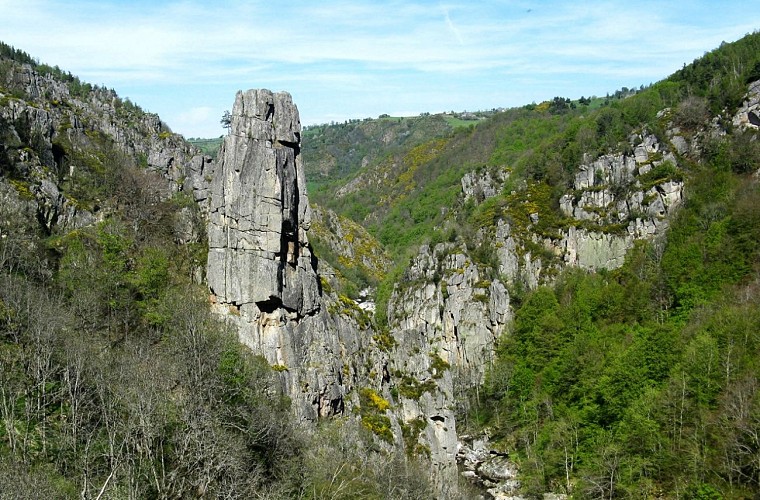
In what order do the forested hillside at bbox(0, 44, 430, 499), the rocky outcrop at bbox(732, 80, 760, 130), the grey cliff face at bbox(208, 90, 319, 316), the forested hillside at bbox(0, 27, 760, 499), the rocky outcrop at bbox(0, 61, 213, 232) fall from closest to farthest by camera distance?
the forested hillside at bbox(0, 44, 430, 499) → the forested hillside at bbox(0, 27, 760, 499) → the grey cliff face at bbox(208, 90, 319, 316) → the rocky outcrop at bbox(0, 61, 213, 232) → the rocky outcrop at bbox(732, 80, 760, 130)

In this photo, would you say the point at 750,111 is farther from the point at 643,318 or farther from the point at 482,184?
the point at 482,184

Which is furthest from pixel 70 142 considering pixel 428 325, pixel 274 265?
pixel 428 325

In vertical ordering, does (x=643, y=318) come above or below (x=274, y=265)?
below

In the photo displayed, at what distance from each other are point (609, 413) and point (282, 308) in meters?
33.9

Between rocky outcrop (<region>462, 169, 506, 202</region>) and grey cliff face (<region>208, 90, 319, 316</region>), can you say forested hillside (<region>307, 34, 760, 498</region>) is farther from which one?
grey cliff face (<region>208, 90, 319, 316</region>)

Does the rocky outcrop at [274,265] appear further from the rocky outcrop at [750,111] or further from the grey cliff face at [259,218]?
the rocky outcrop at [750,111]

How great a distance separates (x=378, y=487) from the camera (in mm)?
34969

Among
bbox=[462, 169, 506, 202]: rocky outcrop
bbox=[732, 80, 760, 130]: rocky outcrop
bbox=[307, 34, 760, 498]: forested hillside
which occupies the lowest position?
bbox=[307, 34, 760, 498]: forested hillside

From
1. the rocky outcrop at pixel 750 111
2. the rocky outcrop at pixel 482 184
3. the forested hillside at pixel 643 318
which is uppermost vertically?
the rocky outcrop at pixel 750 111

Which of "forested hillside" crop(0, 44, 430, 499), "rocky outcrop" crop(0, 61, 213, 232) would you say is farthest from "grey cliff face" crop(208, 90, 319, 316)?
"rocky outcrop" crop(0, 61, 213, 232)

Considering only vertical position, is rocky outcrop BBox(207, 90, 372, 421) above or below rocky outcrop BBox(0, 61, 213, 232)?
below

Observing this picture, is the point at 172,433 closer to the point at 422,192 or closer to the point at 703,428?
the point at 703,428

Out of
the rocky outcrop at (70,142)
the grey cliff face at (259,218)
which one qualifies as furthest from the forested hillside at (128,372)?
the grey cliff face at (259,218)

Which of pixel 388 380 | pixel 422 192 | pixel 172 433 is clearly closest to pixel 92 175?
pixel 388 380
